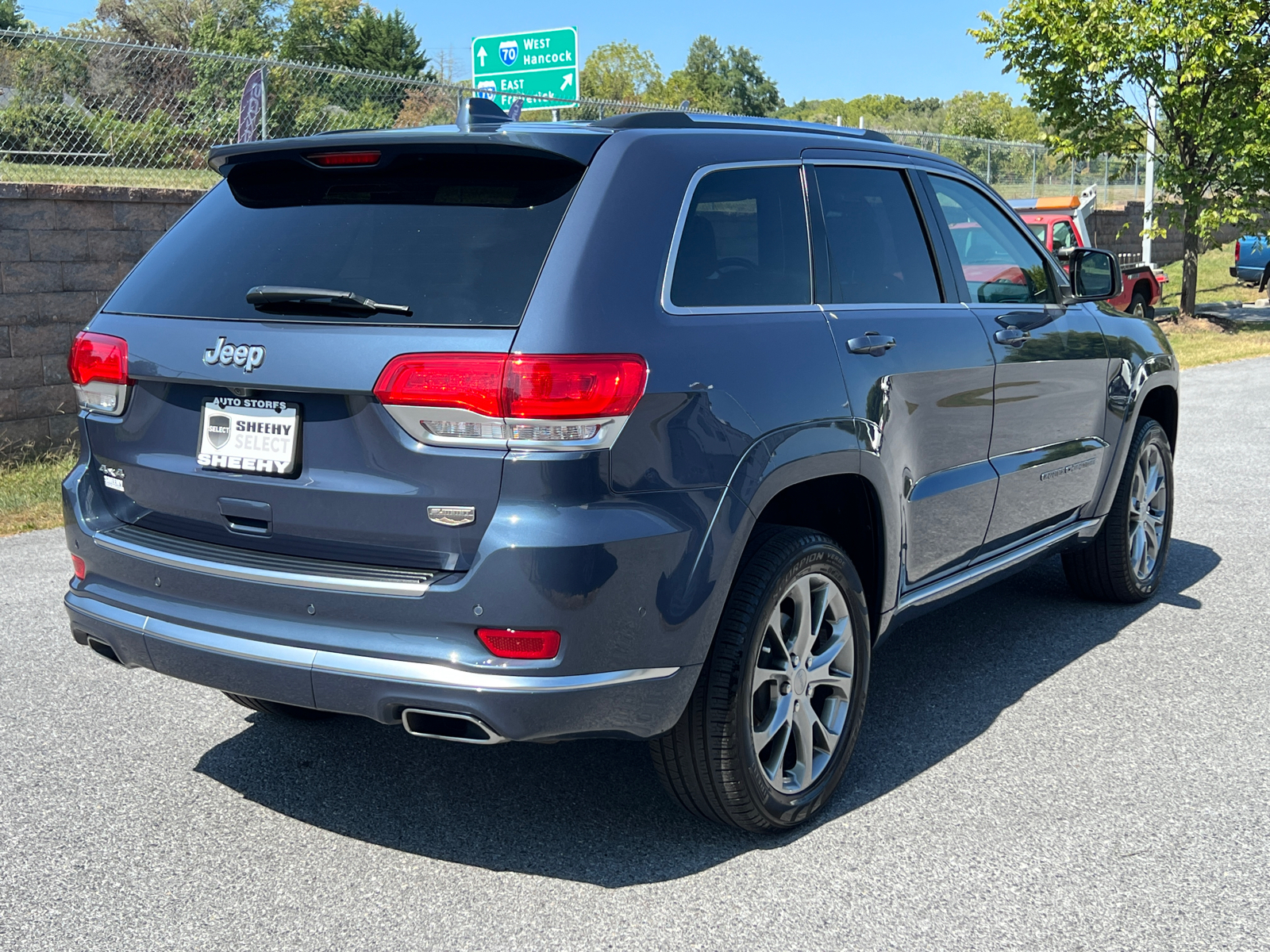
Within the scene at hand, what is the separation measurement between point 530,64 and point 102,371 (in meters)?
12.8

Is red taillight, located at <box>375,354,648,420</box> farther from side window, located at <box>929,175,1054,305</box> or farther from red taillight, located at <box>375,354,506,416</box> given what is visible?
side window, located at <box>929,175,1054,305</box>

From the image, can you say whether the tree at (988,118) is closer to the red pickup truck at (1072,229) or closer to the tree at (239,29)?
the tree at (239,29)

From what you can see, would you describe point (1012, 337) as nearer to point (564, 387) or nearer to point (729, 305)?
point (729, 305)

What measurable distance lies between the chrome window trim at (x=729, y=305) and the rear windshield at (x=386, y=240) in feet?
1.00

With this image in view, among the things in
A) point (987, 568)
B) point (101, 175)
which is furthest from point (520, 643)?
point (101, 175)

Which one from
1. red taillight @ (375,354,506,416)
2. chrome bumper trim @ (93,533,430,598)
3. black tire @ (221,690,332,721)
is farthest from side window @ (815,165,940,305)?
black tire @ (221,690,332,721)

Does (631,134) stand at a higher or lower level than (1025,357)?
A: higher

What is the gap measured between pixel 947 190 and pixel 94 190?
23.9 ft

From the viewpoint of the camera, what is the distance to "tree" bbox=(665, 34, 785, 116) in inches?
4776

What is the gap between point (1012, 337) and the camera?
4.67 m

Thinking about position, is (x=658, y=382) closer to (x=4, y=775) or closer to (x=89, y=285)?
(x=4, y=775)

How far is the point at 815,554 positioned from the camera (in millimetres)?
3561

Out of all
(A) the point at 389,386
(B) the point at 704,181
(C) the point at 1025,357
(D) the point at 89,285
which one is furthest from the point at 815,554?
(D) the point at 89,285

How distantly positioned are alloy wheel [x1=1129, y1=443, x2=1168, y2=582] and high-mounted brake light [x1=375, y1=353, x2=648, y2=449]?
349cm
